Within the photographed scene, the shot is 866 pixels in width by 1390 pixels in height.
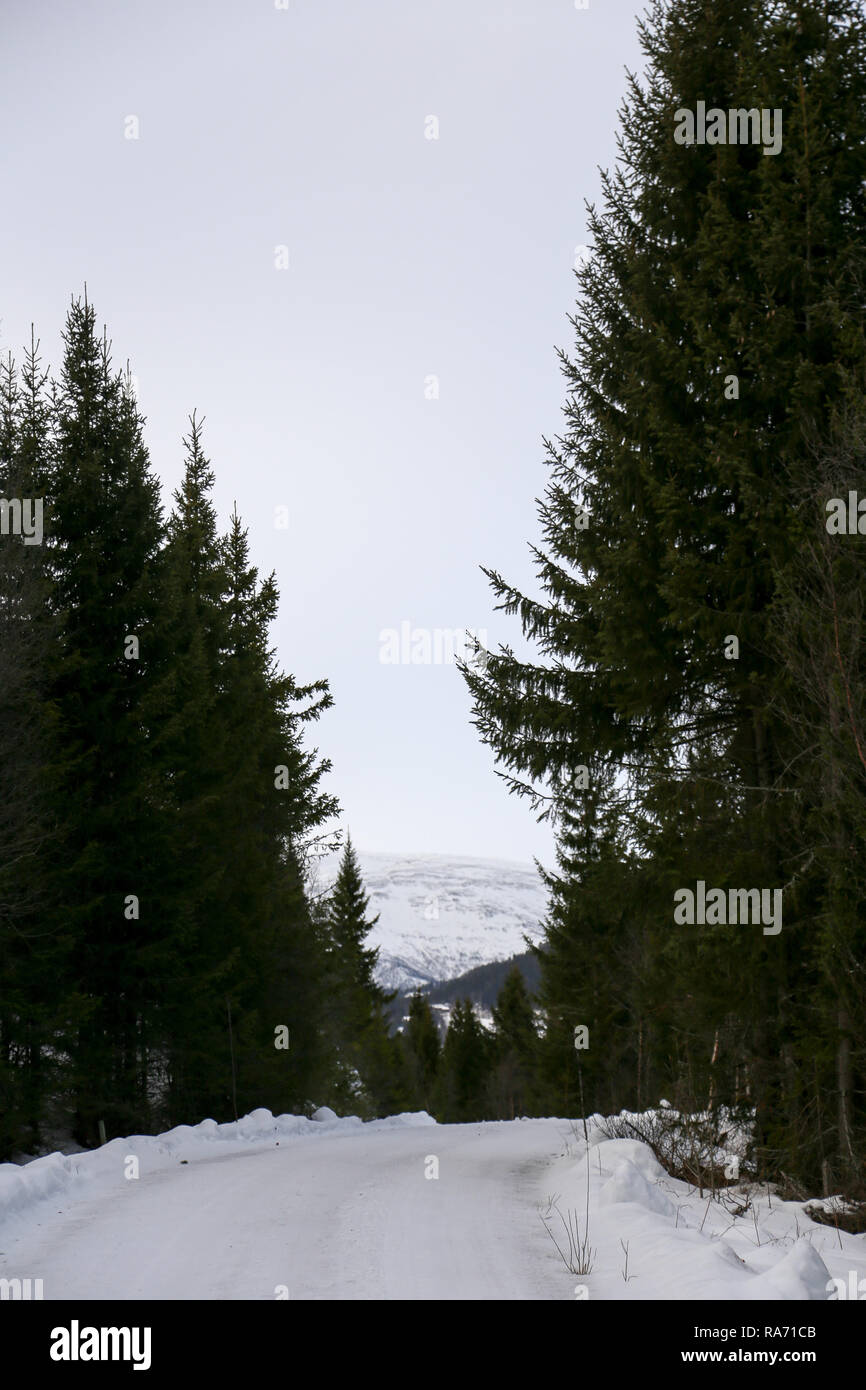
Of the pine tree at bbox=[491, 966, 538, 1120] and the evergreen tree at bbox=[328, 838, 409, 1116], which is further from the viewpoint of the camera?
the pine tree at bbox=[491, 966, 538, 1120]

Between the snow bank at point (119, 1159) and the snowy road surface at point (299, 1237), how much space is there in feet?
0.73

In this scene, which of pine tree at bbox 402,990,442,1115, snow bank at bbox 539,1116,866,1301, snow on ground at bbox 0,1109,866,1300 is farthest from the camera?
pine tree at bbox 402,990,442,1115

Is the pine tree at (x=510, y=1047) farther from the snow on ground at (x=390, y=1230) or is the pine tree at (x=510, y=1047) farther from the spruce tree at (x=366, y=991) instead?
the snow on ground at (x=390, y=1230)

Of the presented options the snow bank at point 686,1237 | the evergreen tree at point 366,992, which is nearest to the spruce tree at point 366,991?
the evergreen tree at point 366,992

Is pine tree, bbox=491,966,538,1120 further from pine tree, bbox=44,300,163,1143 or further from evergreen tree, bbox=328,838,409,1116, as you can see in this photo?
pine tree, bbox=44,300,163,1143

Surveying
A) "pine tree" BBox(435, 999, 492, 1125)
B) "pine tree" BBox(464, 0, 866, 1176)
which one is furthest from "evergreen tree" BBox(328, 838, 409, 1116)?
"pine tree" BBox(464, 0, 866, 1176)

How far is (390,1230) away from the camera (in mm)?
7289

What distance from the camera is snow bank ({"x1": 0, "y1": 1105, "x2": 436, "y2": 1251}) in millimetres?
8133

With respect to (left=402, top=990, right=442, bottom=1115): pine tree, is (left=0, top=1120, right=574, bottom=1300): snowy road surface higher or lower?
higher

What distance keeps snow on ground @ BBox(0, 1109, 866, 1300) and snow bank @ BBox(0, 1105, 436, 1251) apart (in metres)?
0.03

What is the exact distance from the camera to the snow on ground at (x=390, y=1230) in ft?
18.4

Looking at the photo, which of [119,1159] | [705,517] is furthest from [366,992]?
[705,517]

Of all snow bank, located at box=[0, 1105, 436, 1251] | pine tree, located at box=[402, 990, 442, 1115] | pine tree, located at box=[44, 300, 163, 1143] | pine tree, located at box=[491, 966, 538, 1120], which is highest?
pine tree, located at box=[44, 300, 163, 1143]

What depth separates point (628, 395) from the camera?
12141 mm
